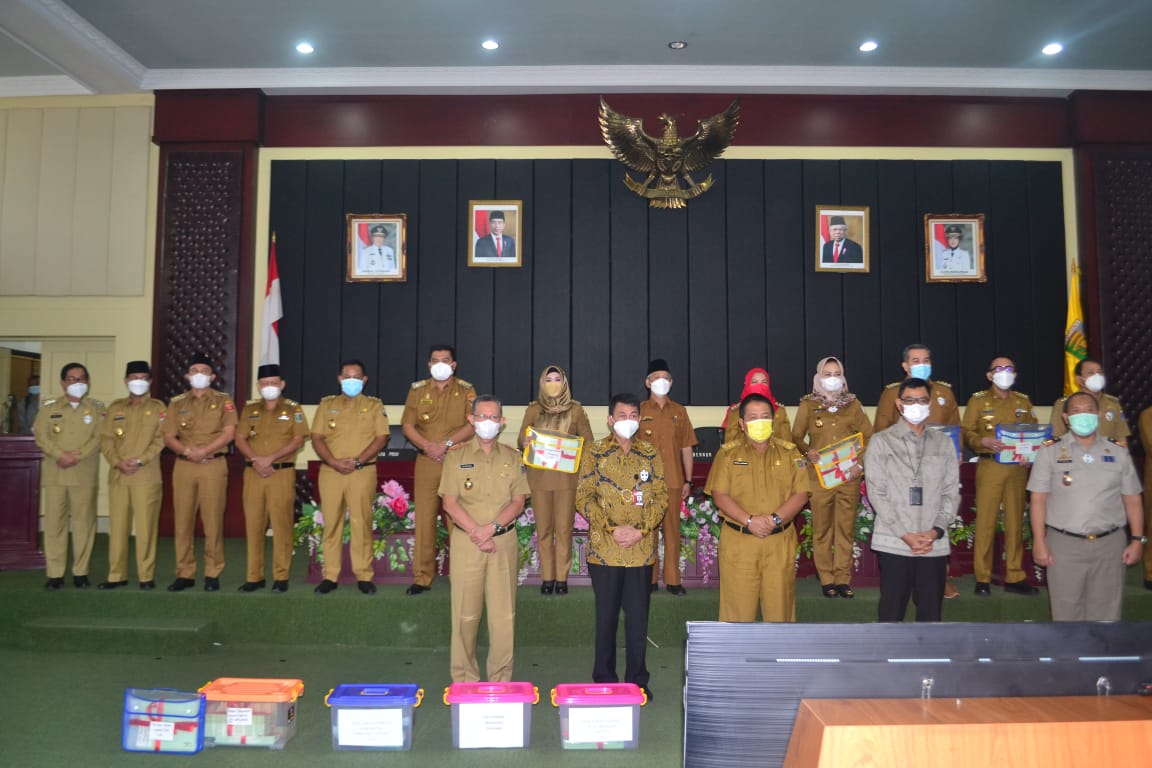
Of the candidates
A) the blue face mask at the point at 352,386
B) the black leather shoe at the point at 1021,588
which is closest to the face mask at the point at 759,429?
the black leather shoe at the point at 1021,588

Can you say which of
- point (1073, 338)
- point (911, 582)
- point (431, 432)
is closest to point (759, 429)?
point (911, 582)

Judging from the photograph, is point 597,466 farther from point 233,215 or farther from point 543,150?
point 233,215

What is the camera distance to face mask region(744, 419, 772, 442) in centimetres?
366

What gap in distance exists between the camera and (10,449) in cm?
555

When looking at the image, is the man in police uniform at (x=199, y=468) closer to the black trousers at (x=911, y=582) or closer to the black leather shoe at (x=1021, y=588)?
the black trousers at (x=911, y=582)

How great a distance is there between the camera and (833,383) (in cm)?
483

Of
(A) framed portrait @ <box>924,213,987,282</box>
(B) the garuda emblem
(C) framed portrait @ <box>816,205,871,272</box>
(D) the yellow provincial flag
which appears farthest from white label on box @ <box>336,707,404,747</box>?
(D) the yellow provincial flag

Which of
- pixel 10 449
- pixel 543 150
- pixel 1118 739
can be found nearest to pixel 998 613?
pixel 1118 739

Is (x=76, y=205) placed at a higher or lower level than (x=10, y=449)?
higher

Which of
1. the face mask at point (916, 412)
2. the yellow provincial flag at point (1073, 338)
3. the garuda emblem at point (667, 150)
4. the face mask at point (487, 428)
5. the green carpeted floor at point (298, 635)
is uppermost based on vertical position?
the garuda emblem at point (667, 150)

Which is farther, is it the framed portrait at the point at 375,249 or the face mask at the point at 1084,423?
the framed portrait at the point at 375,249

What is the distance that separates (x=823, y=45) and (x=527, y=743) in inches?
249

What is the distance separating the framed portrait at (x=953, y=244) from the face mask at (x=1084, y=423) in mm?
4028

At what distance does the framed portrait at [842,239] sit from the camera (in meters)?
7.43
